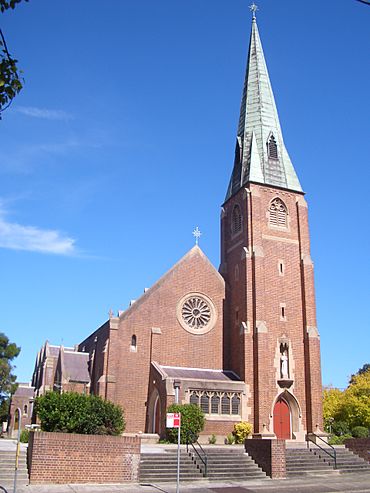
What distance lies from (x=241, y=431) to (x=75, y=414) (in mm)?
13482

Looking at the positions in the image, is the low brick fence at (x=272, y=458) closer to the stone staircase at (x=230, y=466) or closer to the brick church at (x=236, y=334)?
the stone staircase at (x=230, y=466)

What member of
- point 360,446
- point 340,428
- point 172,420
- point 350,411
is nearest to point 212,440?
point 360,446

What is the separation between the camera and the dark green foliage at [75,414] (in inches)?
798

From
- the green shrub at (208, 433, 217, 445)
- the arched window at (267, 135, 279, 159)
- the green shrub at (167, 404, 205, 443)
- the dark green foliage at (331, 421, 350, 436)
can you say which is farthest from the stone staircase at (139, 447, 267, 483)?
the arched window at (267, 135, 279, 159)

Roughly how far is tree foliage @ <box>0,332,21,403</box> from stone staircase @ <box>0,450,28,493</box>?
1065 inches

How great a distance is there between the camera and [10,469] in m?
18.5

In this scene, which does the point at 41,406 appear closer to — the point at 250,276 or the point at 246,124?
the point at 250,276

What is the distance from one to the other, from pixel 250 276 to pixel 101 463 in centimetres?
1885

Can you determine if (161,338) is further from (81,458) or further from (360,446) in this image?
(81,458)

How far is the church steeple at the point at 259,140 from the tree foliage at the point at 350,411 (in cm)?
1890

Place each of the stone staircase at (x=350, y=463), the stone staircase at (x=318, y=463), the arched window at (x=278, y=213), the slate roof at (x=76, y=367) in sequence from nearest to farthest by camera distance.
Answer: the stone staircase at (x=318, y=463), the stone staircase at (x=350, y=463), the slate roof at (x=76, y=367), the arched window at (x=278, y=213)

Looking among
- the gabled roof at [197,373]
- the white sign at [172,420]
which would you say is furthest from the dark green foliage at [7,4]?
the gabled roof at [197,373]

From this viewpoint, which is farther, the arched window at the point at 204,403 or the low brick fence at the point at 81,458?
the arched window at the point at 204,403

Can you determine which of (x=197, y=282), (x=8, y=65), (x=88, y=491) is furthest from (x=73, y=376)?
(x=8, y=65)
